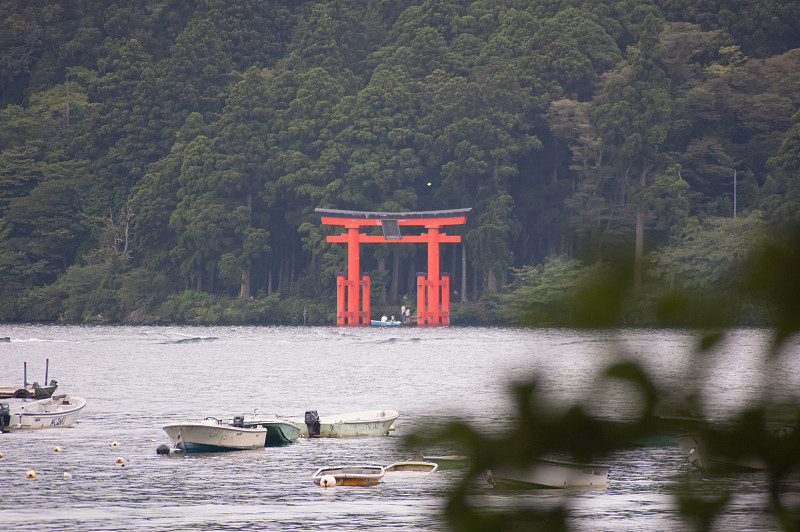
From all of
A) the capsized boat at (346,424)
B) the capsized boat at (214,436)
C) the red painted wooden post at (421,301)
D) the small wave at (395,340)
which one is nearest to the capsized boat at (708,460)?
the capsized boat at (214,436)

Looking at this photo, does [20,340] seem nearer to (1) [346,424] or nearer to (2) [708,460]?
(1) [346,424]

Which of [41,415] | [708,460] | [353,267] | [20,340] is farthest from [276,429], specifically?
[353,267]

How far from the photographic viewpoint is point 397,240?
48938 millimetres

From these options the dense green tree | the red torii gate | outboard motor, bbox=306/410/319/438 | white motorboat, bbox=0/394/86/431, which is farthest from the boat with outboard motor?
the dense green tree

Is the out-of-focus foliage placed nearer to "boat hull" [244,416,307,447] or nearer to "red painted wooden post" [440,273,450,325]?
"boat hull" [244,416,307,447]

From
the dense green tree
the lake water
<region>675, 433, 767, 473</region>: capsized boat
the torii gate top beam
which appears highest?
the dense green tree

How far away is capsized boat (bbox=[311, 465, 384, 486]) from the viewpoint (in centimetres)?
1481

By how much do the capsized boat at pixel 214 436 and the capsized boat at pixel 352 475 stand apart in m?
2.63

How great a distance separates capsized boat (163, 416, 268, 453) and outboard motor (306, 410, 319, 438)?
134 centimetres

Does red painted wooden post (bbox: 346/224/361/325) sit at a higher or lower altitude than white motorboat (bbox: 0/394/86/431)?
higher

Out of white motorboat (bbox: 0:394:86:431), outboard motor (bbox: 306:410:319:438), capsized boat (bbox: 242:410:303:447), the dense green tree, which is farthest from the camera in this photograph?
the dense green tree

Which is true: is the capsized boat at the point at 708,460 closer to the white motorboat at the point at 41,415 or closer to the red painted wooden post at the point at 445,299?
the white motorboat at the point at 41,415

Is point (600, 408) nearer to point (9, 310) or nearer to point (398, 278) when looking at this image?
point (398, 278)

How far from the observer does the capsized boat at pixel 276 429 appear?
1816cm
